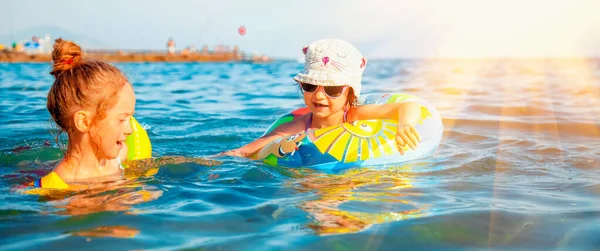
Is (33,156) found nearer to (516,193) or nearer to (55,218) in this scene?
(55,218)

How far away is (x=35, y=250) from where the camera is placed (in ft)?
8.44

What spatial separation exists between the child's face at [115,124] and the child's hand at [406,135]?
2.06 meters

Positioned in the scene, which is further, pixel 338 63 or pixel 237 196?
pixel 338 63

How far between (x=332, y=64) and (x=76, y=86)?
1999mm

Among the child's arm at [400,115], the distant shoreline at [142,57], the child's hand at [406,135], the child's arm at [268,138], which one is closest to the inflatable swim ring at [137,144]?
the child's arm at [268,138]

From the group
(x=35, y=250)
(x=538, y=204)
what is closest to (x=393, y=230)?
(x=538, y=204)

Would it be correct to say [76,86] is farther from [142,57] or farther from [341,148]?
[142,57]

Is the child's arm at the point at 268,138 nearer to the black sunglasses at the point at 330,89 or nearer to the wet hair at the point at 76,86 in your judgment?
the black sunglasses at the point at 330,89

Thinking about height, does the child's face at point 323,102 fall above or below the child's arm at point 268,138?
above

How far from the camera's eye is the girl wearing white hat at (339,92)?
15.2ft

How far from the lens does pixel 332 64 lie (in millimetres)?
4691

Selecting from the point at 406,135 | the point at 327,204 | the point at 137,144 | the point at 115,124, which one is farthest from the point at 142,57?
the point at 327,204

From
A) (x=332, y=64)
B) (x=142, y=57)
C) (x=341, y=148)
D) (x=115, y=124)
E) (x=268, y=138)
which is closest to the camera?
(x=115, y=124)

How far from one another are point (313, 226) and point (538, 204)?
140 centimetres
